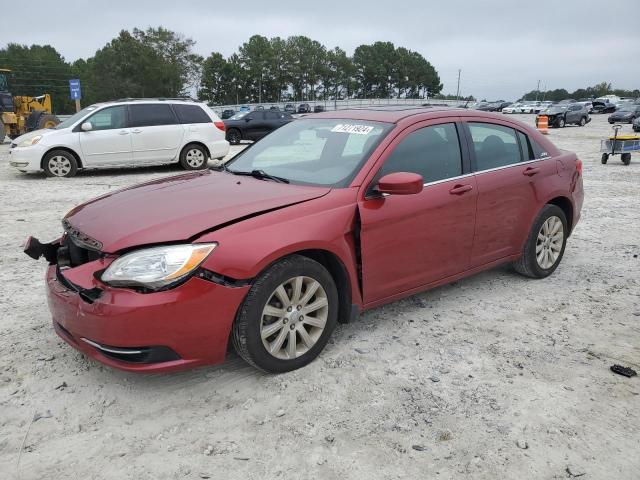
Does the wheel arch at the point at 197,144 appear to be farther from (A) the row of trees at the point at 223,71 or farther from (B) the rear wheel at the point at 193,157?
(A) the row of trees at the point at 223,71

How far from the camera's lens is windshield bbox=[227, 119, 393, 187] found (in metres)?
3.67

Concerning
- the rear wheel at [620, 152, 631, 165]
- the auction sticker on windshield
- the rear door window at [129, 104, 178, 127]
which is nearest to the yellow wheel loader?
the rear door window at [129, 104, 178, 127]

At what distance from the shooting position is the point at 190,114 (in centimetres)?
1246

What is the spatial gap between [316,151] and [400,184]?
3.18 ft

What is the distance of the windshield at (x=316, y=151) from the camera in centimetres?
367

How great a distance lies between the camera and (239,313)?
2.95m

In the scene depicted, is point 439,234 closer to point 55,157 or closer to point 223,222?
point 223,222

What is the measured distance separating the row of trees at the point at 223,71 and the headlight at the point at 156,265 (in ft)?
131

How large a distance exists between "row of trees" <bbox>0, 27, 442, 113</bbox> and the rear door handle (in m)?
39.9

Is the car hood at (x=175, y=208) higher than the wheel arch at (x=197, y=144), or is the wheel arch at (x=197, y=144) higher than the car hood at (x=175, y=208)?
the wheel arch at (x=197, y=144)

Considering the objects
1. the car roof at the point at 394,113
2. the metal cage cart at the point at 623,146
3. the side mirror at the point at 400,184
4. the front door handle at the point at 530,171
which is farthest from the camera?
the metal cage cart at the point at 623,146

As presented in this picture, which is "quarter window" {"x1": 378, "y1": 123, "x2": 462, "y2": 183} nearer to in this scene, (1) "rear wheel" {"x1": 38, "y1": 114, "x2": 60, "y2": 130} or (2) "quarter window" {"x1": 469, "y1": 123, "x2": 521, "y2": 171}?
(2) "quarter window" {"x1": 469, "y1": 123, "x2": 521, "y2": 171}

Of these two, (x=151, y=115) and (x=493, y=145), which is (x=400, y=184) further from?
(x=151, y=115)

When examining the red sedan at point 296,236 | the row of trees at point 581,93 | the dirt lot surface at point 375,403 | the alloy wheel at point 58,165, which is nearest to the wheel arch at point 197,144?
the alloy wheel at point 58,165
